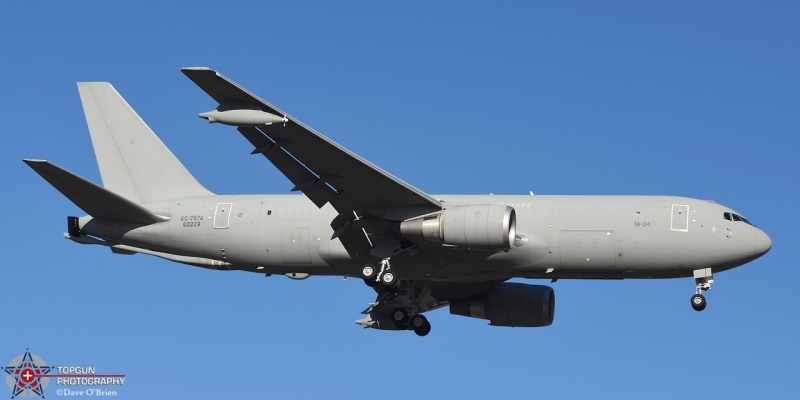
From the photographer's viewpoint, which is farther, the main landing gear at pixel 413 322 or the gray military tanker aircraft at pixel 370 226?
the main landing gear at pixel 413 322

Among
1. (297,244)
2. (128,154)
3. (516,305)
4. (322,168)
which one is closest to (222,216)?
(297,244)

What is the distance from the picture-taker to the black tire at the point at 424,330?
51500mm

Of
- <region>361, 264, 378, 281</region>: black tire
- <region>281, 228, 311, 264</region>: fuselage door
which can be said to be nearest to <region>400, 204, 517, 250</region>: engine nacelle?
<region>361, 264, 378, 281</region>: black tire

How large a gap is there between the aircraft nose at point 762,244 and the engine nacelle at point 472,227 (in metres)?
8.65

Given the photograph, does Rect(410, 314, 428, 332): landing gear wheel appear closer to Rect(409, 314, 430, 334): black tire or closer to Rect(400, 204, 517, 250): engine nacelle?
Rect(409, 314, 430, 334): black tire

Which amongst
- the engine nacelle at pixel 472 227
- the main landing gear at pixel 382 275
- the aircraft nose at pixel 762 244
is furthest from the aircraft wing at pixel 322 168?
the aircraft nose at pixel 762 244

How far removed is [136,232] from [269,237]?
5163 millimetres

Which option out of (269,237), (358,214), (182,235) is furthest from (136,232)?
(358,214)

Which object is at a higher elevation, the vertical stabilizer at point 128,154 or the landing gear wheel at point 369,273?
the vertical stabilizer at point 128,154

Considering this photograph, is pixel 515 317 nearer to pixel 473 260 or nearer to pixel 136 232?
pixel 473 260

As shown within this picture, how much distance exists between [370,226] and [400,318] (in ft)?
20.6

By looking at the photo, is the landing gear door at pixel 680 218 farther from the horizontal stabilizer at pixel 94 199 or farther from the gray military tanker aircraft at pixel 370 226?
the horizontal stabilizer at pixel 94 199

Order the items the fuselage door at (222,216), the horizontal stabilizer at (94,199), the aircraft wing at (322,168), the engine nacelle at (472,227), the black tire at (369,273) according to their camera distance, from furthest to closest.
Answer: the fuselage door at (222,216), the black tire at (369,273), the horizontal stabilizer at (94,199), the engine nacelle at (472,227), the aircraft wing at (322,168)

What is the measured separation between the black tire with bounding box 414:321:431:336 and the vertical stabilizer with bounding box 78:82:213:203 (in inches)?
381
